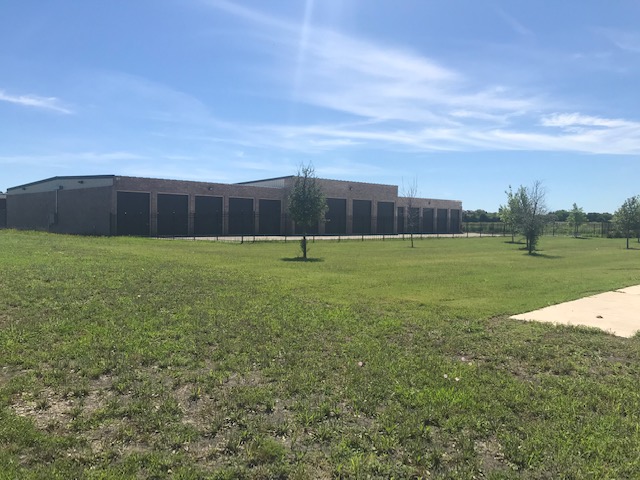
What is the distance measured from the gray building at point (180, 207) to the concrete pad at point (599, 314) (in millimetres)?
30963

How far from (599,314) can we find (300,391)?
21.6 ft

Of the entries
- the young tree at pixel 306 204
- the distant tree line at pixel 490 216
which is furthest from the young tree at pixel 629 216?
the distant tree line at pixel 490 216

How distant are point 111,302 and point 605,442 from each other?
23.8 ft

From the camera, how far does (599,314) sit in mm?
8594

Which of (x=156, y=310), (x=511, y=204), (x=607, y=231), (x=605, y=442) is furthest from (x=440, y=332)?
(x=607, y=231)

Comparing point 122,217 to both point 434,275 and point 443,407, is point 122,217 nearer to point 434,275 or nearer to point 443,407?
point 434,275

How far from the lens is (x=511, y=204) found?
2057 inches

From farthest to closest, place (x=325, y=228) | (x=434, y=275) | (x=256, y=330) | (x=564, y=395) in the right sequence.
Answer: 1. (x=325, y=228)
2. (x=434, y=275)
3. (x=256, y=330)
4. (x=564, y=395)

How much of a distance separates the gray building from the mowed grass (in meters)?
34.3

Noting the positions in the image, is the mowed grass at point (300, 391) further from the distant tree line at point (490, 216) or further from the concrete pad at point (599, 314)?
the distant tree line at point (490, 216)

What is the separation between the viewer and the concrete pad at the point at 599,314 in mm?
7620

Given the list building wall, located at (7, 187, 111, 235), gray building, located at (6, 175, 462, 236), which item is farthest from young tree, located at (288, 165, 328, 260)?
building wall, located at (7, 187, 111, 235)

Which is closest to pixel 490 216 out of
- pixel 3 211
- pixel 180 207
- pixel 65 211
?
pixel 180 207

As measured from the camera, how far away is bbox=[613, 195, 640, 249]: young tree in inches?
1526
